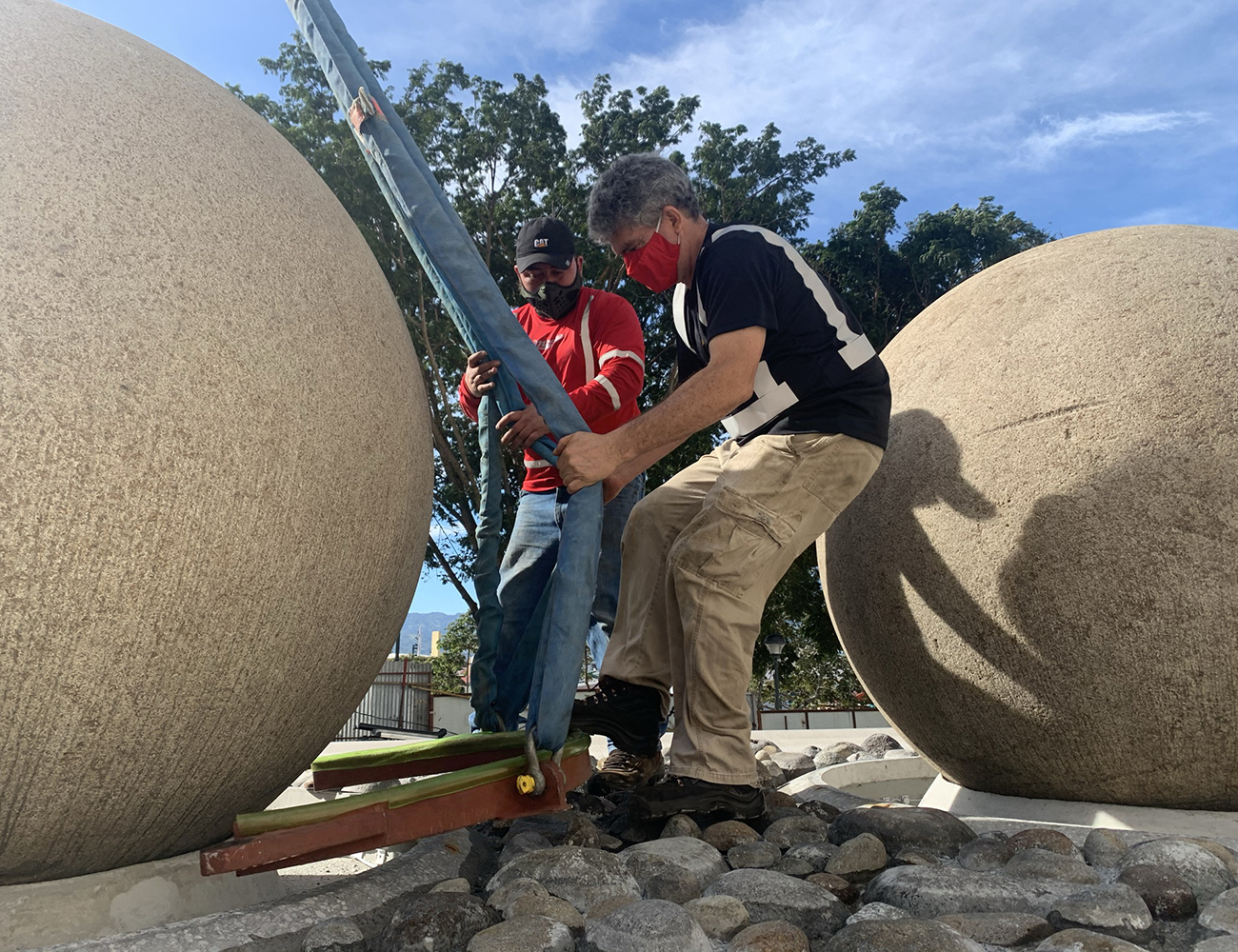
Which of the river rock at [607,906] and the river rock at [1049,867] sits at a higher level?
the river rock at [607,906]

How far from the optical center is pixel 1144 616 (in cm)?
301

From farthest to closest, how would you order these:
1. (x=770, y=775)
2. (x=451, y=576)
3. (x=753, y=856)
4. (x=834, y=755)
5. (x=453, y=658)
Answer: (x=453, y=658)
(x=451, y=576)
(x=834, y=755)
(x=770, y=775)
(x=753, y=856)

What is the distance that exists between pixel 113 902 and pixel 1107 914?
7.81ft

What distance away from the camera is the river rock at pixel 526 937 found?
2.07 metres

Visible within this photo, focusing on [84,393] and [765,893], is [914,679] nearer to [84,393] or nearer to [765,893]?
[765,893]

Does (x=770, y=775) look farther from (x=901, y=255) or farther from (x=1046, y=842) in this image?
(x=901, y=255)

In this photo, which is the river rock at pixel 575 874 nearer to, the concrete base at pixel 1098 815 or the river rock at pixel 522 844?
the river rock at pixel 522 844

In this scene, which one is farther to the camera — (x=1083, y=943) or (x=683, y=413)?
(x=683, y=413)

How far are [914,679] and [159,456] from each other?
270 centimetres

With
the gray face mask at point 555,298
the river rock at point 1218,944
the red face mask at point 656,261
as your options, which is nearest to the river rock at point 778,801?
the river rock at point 1218,944

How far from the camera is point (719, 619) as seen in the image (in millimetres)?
3086

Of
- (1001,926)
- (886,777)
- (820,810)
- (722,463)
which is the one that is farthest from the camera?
(886,777)

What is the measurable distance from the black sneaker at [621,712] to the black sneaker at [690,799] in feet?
1.41

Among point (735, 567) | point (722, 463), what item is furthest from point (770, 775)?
point (735, 567)
